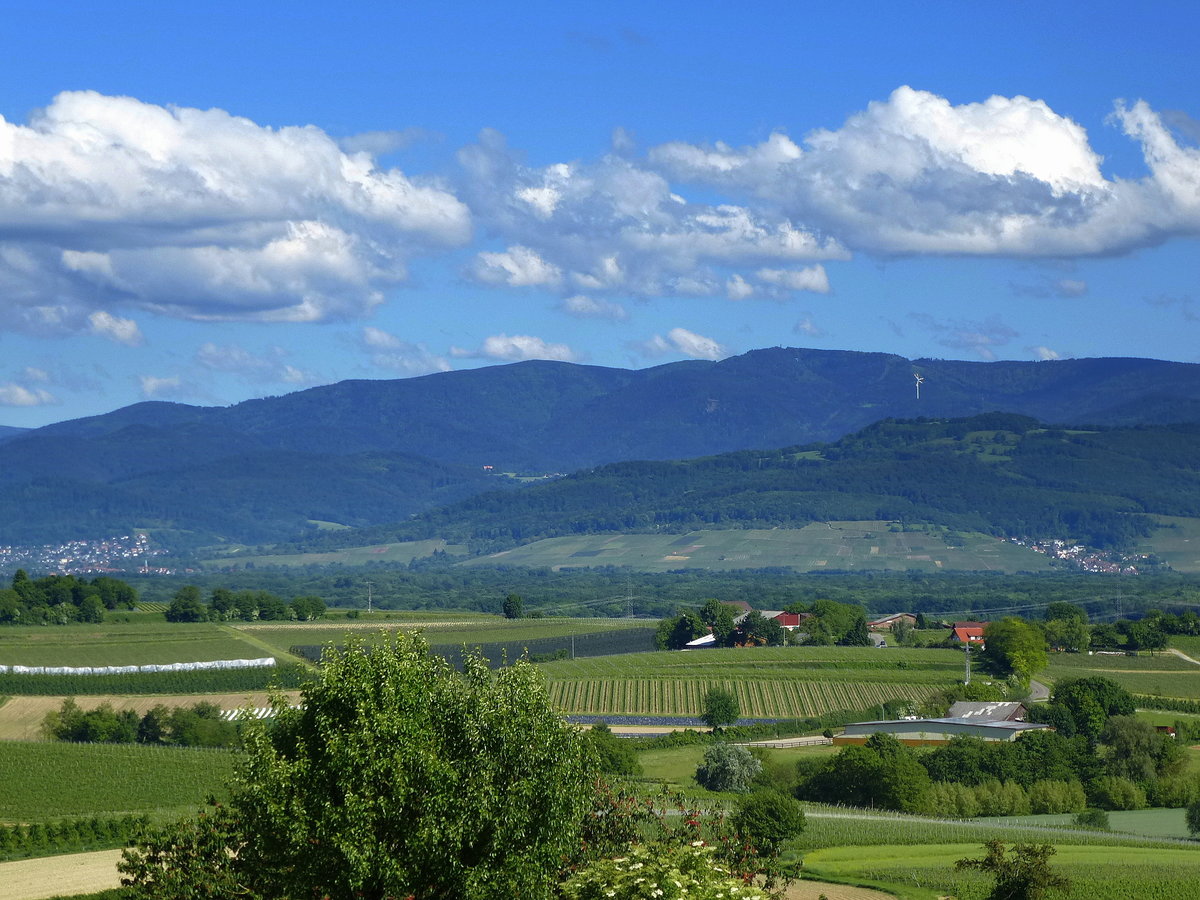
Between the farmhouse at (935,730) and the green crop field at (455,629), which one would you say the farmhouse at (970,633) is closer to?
the green crop field at (455,629)

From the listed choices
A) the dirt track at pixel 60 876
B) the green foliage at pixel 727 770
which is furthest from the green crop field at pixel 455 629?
the dirt track at pixel 60 876

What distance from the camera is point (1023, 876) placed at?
40531mm

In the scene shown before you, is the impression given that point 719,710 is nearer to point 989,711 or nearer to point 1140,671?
point 989,711

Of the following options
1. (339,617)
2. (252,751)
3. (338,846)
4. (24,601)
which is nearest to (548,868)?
(338,846)

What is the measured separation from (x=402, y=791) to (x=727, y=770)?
1941 inches

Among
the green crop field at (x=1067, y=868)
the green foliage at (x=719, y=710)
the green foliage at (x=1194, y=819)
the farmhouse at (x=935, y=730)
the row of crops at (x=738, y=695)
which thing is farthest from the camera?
the row of crops at (x=738, y=695)

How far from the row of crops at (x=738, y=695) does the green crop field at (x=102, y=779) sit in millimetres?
40912

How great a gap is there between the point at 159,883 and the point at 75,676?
8806 cm

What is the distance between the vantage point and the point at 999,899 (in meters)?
40.3

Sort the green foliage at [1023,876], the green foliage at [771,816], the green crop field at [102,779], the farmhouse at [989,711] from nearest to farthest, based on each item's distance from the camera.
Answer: the green foliage at [1023,876] < the green foliage at [771,816] < the green crop field at [102,779] < the farmhouse at [989,711]

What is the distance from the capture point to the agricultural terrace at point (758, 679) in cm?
11312

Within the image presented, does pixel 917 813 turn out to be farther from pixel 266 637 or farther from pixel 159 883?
pixel 266 637

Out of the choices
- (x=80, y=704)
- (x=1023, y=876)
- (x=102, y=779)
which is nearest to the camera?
(x=1023, y=876)

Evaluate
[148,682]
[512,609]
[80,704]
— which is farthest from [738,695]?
[512,609]
